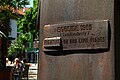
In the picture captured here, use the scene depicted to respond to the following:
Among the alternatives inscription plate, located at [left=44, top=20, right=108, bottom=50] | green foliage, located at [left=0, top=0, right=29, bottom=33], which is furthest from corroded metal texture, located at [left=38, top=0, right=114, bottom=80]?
green foliage, located at [left=0, top=0, right=29, bottom=33]

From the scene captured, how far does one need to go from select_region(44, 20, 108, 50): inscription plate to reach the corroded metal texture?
7 cm

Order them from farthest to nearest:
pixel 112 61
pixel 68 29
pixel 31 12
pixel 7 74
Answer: pixel 31 12
pixel 7 74
pixel 68 29
pixel 112 61

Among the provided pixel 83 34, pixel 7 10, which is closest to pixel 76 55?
pixel 83 34

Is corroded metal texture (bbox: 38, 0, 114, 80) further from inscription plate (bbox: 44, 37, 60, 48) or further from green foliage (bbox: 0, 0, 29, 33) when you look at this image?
green foliage (bbox: 0, 0, 29, 33)

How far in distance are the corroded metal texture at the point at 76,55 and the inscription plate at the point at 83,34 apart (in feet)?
0.22

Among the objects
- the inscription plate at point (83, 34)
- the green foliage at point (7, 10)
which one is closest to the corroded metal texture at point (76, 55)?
the inscription plate at point (83, 34)

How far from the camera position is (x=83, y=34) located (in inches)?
173

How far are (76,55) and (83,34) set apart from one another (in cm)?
29

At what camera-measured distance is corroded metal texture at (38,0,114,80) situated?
4.21m

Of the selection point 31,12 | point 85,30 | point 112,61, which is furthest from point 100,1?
point 31,12

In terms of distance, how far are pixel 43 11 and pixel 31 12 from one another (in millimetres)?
36711

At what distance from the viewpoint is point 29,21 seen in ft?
137

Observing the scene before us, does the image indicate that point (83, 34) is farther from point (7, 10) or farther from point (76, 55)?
point (7, 10)

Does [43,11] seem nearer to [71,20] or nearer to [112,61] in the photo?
[71,20]
